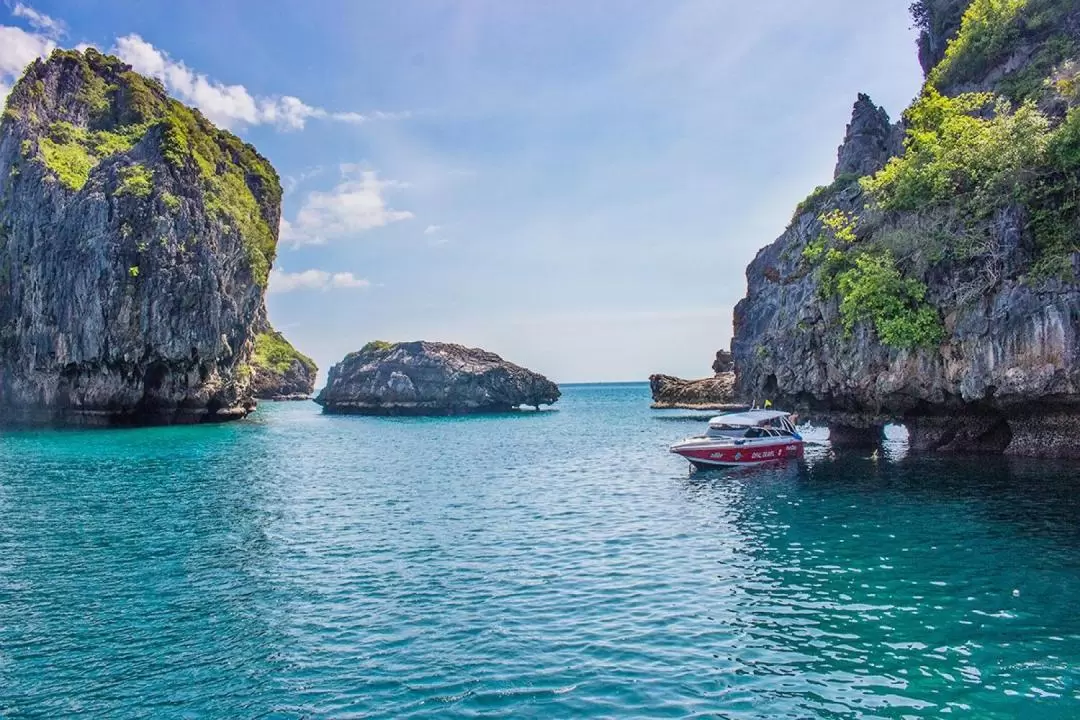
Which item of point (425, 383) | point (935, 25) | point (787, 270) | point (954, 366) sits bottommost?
point (954, 366)

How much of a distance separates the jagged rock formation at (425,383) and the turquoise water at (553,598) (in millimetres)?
76392

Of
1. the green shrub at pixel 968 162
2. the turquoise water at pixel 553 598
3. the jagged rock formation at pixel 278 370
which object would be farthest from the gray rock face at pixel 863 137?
the jagged rock formation at pixel 278 370

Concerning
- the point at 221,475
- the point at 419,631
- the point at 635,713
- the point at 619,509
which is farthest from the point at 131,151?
the point at 635,713

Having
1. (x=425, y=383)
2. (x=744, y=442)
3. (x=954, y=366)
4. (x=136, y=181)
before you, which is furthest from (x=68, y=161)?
(x=954, y=366)

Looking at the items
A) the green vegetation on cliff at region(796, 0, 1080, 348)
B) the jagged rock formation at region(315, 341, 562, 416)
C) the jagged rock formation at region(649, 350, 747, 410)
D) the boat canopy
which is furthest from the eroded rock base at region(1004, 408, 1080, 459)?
the jagged rock formation at region(315, 341, 562, 416)

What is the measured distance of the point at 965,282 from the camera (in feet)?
108

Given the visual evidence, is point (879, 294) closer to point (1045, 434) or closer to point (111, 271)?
point (1045, 434)

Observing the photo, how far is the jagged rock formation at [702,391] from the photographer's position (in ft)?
338

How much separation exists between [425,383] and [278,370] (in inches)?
2763

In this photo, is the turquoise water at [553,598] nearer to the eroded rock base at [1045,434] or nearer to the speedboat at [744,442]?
the speedboat at [744,442]

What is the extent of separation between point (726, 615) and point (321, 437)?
187ft

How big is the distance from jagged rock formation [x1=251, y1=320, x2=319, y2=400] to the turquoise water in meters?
134

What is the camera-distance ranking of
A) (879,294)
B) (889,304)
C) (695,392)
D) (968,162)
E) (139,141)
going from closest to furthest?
1. (968,162)
2. (889,304)
3. (879,294)
4. (139,141)
5. (695,392)

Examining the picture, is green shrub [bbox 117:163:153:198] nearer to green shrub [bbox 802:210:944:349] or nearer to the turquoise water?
the turquoise water
